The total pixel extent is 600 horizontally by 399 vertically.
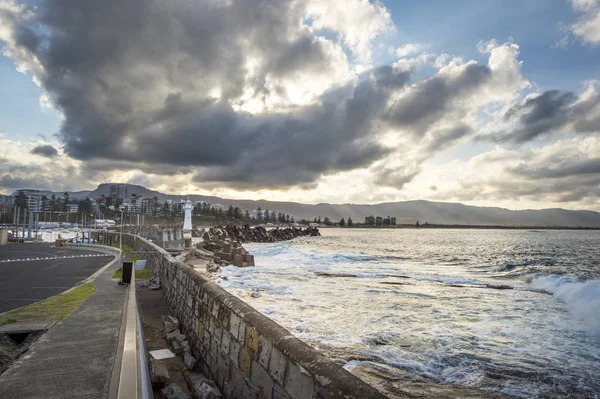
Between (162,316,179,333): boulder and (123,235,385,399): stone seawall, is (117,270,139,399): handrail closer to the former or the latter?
(123,235,385,399): stone seawall

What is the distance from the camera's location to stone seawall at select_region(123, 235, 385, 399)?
3025mm

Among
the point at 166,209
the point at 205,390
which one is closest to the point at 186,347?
the point at 205,390

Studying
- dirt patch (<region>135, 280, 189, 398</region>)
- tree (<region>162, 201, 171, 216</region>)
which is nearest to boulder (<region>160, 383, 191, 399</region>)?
dirt patch (<region>135, 280, 189, 398</region>)

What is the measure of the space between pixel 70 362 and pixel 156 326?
4.85m

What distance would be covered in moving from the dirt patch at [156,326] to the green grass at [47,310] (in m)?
1.76

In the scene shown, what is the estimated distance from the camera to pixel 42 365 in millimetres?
4574

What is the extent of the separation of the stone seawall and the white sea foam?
36.3 ft

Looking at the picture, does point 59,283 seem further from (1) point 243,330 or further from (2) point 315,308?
(1) point 243,330

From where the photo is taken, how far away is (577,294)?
15766 mm

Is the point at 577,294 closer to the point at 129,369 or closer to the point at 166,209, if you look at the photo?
the point at 129,369

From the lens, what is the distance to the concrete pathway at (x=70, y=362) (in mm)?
3883

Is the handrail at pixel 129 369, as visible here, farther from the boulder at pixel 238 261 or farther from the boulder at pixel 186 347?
the boulder at pixel 238 261

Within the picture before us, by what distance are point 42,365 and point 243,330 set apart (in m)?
2.58

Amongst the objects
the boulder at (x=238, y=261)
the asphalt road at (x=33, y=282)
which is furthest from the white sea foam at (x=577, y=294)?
the boulder at (x=238, y=261)
